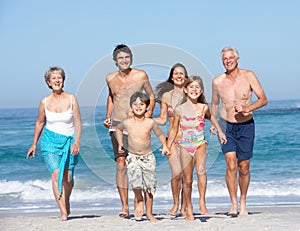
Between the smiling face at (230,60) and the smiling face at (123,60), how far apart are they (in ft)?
3.57

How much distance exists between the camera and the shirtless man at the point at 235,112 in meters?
7.05

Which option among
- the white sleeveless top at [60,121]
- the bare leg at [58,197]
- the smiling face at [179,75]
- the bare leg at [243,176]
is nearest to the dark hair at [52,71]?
the white sleeveless top at [60,121]

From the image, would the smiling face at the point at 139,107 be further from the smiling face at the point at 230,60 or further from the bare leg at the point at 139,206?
the smiling face at the point at 230,60

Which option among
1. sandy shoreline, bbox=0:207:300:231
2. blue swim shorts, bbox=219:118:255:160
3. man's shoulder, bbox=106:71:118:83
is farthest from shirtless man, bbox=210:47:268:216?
man's shoulder, bbox=106:71:118:83

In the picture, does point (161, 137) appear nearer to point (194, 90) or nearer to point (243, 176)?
point (194, 90)

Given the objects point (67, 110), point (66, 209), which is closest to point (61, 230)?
point (66, 209)

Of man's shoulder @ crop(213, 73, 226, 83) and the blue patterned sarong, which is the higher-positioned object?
man's shoulder @ crop(213, 73, 226, 83)

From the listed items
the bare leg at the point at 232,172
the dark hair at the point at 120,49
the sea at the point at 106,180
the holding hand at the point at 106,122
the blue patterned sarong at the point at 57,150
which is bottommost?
the sea at the point at 106,180

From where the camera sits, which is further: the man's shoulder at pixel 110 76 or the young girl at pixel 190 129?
the man's shoulder at pixel 110 76

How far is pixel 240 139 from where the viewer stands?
710 centimetres

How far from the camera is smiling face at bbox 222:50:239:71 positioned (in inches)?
277

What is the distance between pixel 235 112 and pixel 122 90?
1331 mm

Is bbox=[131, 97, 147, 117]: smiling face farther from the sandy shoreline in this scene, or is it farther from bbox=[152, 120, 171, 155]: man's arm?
the sandy shoreline

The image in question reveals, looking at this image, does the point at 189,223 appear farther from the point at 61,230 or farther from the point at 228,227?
the point at 61,230
